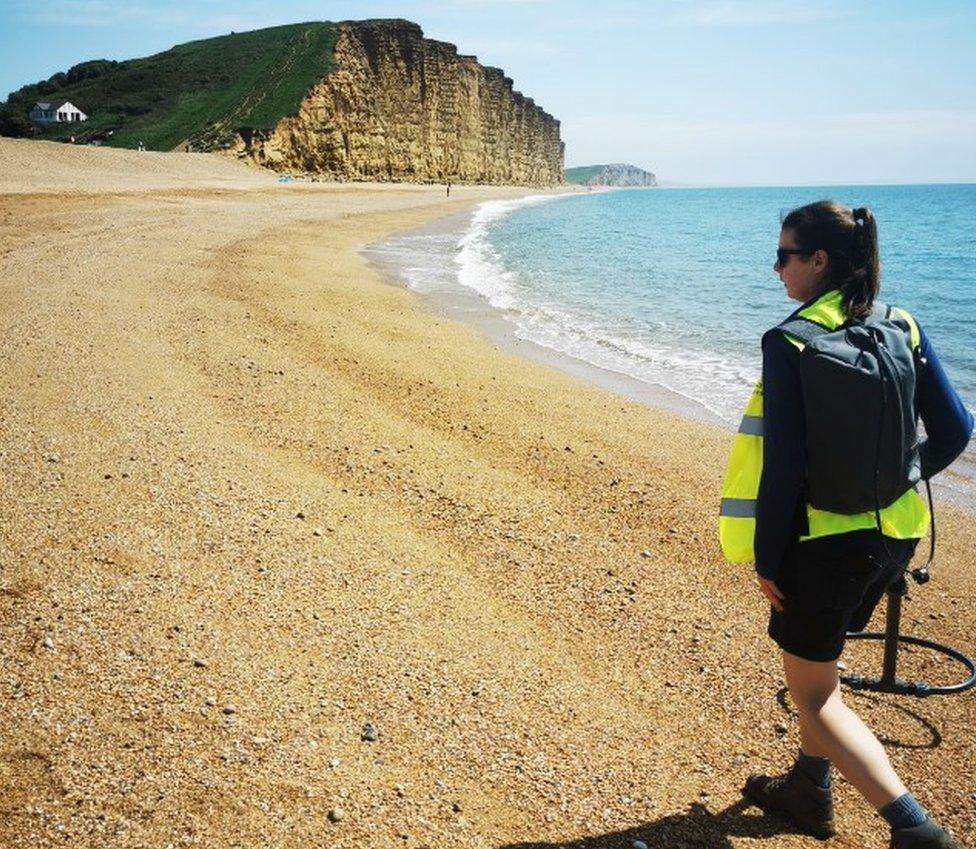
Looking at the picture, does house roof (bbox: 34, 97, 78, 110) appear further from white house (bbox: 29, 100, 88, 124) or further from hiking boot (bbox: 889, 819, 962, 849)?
hiking boot (bbox: 889, 819, 962, 849)

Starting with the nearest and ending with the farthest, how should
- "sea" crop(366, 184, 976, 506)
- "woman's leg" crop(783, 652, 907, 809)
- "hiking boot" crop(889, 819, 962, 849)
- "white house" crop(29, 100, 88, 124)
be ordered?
"hiking boot" crop(889, 819, 962, 849), "woman's leg" crop(783, 652, 907, 809), "sea" crop(366, 184, 976, 506), "white house" crop(29, 100, 88, 124)

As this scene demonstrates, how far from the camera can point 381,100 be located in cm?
7425

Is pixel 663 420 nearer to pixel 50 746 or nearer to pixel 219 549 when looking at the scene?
pixel 219 549

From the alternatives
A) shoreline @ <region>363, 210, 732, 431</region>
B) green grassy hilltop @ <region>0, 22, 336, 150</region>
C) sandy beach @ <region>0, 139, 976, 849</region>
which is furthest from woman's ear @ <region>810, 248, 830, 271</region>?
green grassy hilltop @ <region>0, 22, 336, 150</region>

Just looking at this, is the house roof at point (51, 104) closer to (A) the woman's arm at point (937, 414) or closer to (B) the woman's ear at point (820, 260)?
(B) the woman's ear at point (820, 260)

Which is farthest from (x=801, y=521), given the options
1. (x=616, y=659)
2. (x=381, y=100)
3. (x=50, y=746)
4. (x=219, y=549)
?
(x=381, y=100)

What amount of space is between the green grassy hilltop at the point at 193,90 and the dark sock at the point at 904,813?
6547cm

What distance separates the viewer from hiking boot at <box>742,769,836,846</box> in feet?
9.79

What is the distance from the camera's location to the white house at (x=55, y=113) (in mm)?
76875

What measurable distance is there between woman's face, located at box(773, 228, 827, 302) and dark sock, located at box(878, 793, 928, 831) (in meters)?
1.75

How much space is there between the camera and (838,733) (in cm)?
258

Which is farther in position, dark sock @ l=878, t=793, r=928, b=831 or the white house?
the white house

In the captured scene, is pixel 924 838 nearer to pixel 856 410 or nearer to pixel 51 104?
pixel 856 410

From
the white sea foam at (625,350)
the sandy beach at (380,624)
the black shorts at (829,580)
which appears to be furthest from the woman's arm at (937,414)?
the white sea foam at (625,350)
